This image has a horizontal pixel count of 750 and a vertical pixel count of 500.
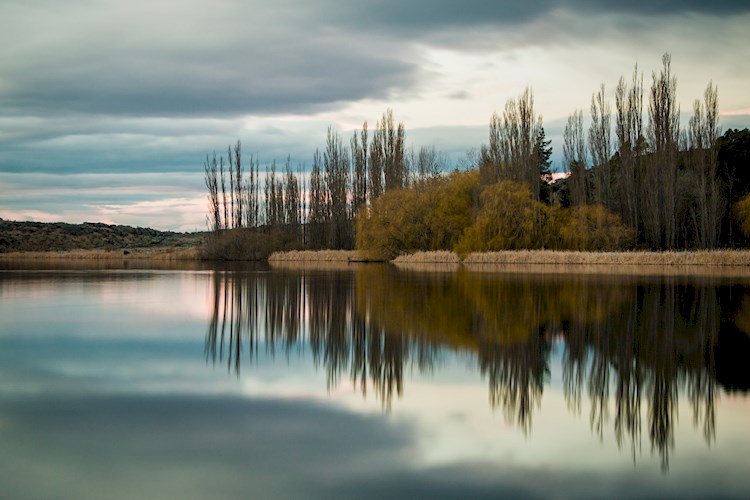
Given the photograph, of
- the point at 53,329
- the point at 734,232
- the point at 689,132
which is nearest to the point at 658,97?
the point at 689,132

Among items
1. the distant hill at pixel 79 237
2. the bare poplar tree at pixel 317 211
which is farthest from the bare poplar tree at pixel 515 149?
the distant hill at pixel 79 237

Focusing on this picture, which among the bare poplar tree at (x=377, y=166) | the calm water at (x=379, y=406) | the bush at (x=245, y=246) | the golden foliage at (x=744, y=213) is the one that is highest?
the bare poplar tree at (x=377, y=166)

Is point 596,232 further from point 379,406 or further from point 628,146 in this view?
point 379,406

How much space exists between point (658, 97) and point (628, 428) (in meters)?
41.5

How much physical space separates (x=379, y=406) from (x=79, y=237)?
102m

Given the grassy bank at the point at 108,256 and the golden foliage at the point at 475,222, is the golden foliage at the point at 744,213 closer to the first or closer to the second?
the golden foliage at the point at 475,222

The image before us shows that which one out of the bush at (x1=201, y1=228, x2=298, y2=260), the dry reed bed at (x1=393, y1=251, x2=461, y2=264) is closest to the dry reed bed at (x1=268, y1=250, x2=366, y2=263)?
the bush at (x1=201, y1=228, x2=298, y2=260)

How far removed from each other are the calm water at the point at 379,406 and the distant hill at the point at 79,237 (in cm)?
8422

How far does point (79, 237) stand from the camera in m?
100

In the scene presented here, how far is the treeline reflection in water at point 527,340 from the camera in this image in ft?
22.1

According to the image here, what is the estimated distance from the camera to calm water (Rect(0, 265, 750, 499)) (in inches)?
178

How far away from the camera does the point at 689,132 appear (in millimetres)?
44062

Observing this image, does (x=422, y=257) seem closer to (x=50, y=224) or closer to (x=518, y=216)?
(x=518, y=216)

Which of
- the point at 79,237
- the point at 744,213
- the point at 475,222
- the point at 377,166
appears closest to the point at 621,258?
the point at 744,213
